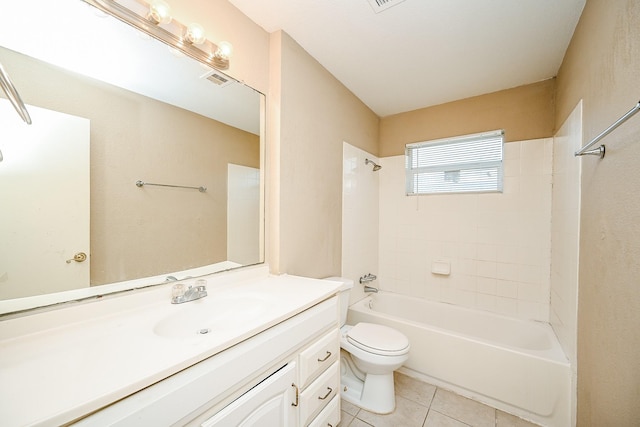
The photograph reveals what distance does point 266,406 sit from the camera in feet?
2.86

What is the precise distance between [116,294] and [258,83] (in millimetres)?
1330

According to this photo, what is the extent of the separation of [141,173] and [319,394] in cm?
131

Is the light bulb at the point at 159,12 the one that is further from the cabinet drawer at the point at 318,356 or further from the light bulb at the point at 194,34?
the cabinet drawer at the point at 318,356

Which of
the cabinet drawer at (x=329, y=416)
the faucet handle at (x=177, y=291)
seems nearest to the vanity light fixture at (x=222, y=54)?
the faucet handle at (x=177, y=291)

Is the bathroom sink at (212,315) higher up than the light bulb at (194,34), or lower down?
lower down

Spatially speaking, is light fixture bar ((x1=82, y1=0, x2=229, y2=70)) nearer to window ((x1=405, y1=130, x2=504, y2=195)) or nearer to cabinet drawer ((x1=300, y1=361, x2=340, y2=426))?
cabinet drawer ((x1=300, y1=361, x2=340, y2=426))

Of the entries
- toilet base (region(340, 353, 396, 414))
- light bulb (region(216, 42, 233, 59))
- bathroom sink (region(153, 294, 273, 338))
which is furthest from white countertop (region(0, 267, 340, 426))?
light bulb (region(216, 42, 233, 59))

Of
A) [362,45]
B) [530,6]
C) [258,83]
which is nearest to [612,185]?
[530,6]

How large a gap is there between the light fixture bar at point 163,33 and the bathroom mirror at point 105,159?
3 centimetres

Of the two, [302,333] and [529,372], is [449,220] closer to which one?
[529,372]

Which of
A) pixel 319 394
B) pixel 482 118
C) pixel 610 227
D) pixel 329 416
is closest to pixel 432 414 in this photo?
pixel 329 416

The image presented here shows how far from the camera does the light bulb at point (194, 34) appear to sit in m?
1.12

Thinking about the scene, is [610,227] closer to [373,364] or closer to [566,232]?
[566,232]

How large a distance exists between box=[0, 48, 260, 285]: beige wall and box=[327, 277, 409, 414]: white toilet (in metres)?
0.92
